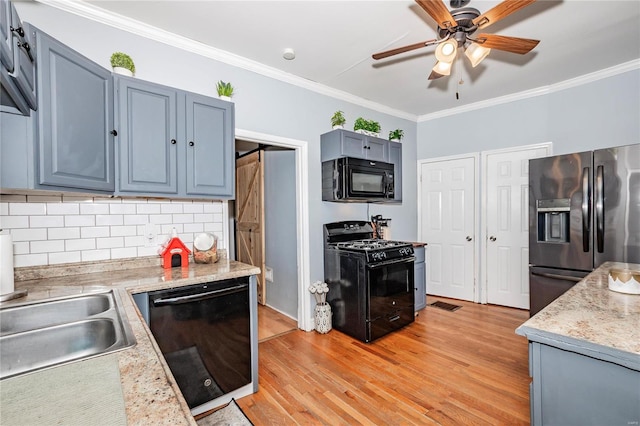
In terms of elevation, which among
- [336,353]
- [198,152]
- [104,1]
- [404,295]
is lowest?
[336,353]

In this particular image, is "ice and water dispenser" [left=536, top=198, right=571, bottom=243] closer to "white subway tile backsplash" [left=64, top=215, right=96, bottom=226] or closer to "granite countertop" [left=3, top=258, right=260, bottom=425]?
"granite countertop" [left=3, top=258, right=260, bottom=425]

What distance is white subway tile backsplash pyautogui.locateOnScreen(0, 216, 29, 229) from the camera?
5.76 feet

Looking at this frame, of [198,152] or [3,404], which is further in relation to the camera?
[198,152]

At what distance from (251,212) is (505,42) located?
135 inches

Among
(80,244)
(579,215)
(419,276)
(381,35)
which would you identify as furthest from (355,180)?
(80,244)

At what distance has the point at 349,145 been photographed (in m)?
3.24

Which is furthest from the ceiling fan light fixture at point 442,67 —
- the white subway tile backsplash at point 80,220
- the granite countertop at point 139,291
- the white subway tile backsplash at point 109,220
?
the white subway tile backsplash at point 80,220

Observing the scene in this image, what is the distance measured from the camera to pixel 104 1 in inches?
77.5

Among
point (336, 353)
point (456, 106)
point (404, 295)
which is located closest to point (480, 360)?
point (404, 295)

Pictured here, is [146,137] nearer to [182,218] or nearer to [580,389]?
[182,218]

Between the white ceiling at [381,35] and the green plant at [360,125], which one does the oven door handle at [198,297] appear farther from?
the green plant at [360,125]

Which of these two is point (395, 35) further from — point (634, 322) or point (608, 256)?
point (608, 256)

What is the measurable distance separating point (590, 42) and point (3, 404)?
409cm

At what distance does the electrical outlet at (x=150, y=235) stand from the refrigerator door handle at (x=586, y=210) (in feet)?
12.0
